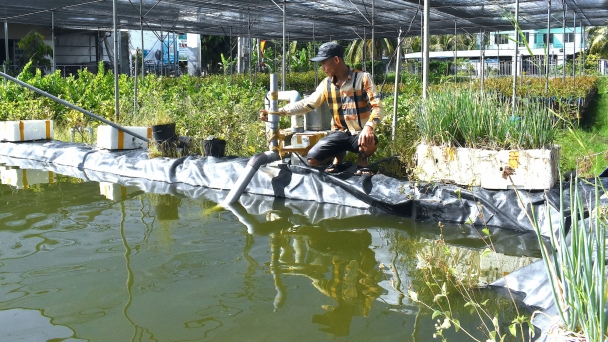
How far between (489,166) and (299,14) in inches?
484

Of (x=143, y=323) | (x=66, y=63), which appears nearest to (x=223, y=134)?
(x=143, y=323)

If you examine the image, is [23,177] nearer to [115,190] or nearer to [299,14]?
[115,190]

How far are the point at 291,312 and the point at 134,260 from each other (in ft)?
5.12

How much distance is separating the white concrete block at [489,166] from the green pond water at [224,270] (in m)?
0.46

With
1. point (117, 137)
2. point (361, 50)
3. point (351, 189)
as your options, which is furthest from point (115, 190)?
point (361, 50)

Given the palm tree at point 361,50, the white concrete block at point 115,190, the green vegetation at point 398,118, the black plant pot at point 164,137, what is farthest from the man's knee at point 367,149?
the palm tree at point 361,50

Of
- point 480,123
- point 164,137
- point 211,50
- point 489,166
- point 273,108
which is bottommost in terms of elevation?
point 489,166

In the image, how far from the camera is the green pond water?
3.66 metres

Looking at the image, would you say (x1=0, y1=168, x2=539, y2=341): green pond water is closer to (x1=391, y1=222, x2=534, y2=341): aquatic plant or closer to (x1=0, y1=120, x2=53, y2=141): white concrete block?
(x1=391, y1=222, x2=534, y2=341): aquatic plant

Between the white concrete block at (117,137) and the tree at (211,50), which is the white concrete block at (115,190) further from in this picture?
the tree at (211,50)

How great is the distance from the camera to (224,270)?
4.66 metres

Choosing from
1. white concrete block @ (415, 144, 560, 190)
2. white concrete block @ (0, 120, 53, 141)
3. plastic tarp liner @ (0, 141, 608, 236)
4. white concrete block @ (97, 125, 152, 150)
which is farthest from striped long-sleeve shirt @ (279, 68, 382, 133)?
white concrete block @ (0, 120, 53, 141)

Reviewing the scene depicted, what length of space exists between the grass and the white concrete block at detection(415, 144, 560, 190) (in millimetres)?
277

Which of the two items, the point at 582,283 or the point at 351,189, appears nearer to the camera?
the point at 582,283
